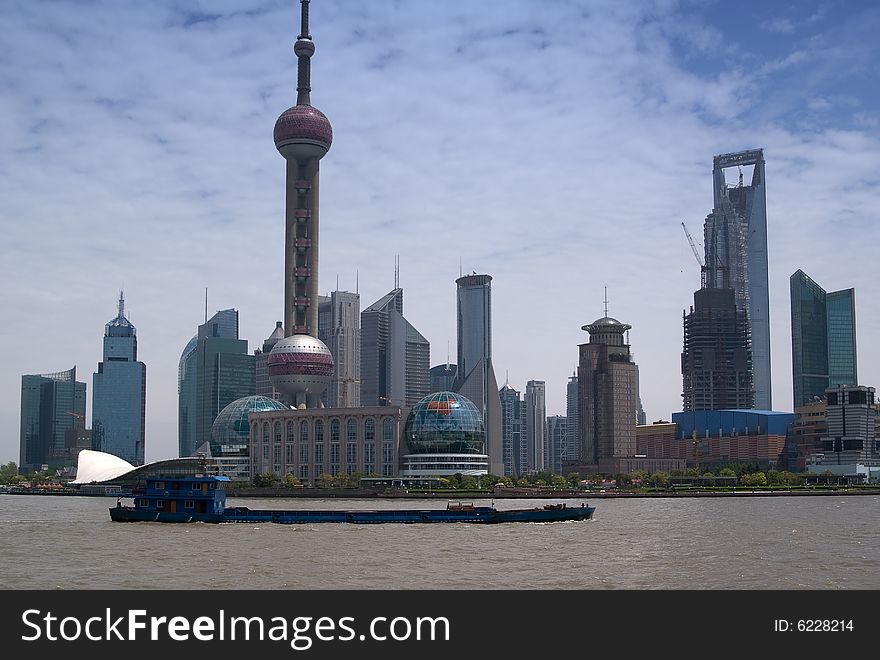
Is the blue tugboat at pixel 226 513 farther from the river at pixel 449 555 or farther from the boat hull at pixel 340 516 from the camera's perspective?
the river at pixel 449 555

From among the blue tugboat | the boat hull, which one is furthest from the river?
the blue tugboat

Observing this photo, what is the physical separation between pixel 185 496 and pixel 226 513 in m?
5.04

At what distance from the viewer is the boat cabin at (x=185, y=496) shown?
127312mm

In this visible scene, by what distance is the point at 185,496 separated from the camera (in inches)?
5034

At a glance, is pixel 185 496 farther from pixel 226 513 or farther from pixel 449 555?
pixel 449 555

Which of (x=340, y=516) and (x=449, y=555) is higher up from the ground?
(x=449, y=555)

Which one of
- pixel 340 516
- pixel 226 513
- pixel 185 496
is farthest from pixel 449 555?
pixel 185 496

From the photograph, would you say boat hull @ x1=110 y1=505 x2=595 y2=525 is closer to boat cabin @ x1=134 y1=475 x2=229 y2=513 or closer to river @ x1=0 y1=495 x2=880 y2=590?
boat cabin @ x1=134 y1=475 x2=229 y2=513

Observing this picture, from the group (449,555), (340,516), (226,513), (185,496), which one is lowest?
(340,516)

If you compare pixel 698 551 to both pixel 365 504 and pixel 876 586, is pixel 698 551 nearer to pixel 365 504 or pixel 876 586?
pixel 876 586

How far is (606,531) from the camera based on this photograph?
111062 millimetres

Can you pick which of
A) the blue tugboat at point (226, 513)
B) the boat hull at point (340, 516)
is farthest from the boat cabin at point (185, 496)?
the boat hull at point (340, 516)
